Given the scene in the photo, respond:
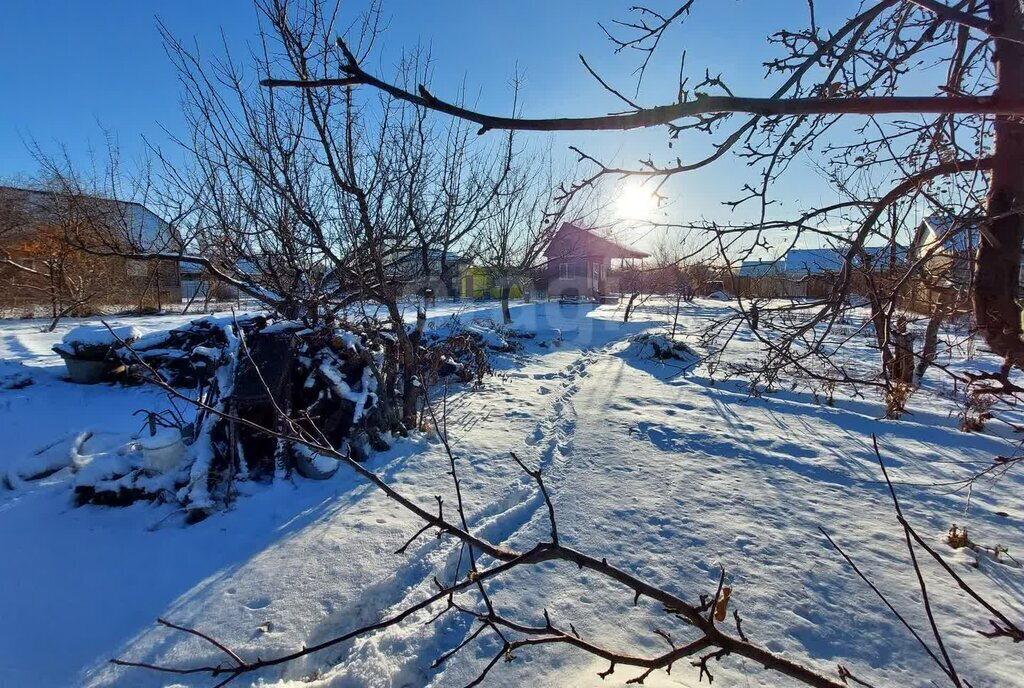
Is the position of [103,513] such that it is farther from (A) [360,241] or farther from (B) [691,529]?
(B) [691,529]

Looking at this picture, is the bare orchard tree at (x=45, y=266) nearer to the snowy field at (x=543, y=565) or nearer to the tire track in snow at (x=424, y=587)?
the snowy field at (x=543, y=565)

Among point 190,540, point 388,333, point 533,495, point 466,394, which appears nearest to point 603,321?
point 466,394

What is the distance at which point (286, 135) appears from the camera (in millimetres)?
4301

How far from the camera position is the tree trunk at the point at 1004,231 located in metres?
1.33

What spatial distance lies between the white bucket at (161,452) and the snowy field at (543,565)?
33cm

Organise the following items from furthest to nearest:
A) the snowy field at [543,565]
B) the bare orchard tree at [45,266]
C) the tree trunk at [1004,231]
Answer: the bare orchard tree at [45,266] < the snowy field at [543,565] < the tree trunk at [1004,231]

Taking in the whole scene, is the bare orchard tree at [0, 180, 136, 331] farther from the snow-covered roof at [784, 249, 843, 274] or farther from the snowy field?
the snow-covered roof at [784, 249, 843, 274]

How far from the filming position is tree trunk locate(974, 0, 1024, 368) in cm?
133

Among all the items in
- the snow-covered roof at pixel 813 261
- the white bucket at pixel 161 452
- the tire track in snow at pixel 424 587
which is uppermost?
the snow-covered roof at pixel 813 261

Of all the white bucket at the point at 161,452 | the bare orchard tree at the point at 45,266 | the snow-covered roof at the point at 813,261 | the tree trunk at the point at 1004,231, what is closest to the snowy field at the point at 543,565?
the white bucket at the point at 161,452

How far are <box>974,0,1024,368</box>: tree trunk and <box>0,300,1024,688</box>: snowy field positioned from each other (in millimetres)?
935

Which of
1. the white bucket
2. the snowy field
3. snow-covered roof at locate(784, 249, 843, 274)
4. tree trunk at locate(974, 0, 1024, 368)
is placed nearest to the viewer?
tree trunk at locate(974, 0, 1024, 368)

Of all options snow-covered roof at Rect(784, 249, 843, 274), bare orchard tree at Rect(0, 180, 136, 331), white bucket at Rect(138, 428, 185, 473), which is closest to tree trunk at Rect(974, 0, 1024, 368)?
snow-covered roof at Rect(784, 249, 843, 274)

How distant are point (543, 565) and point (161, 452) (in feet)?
9.01
